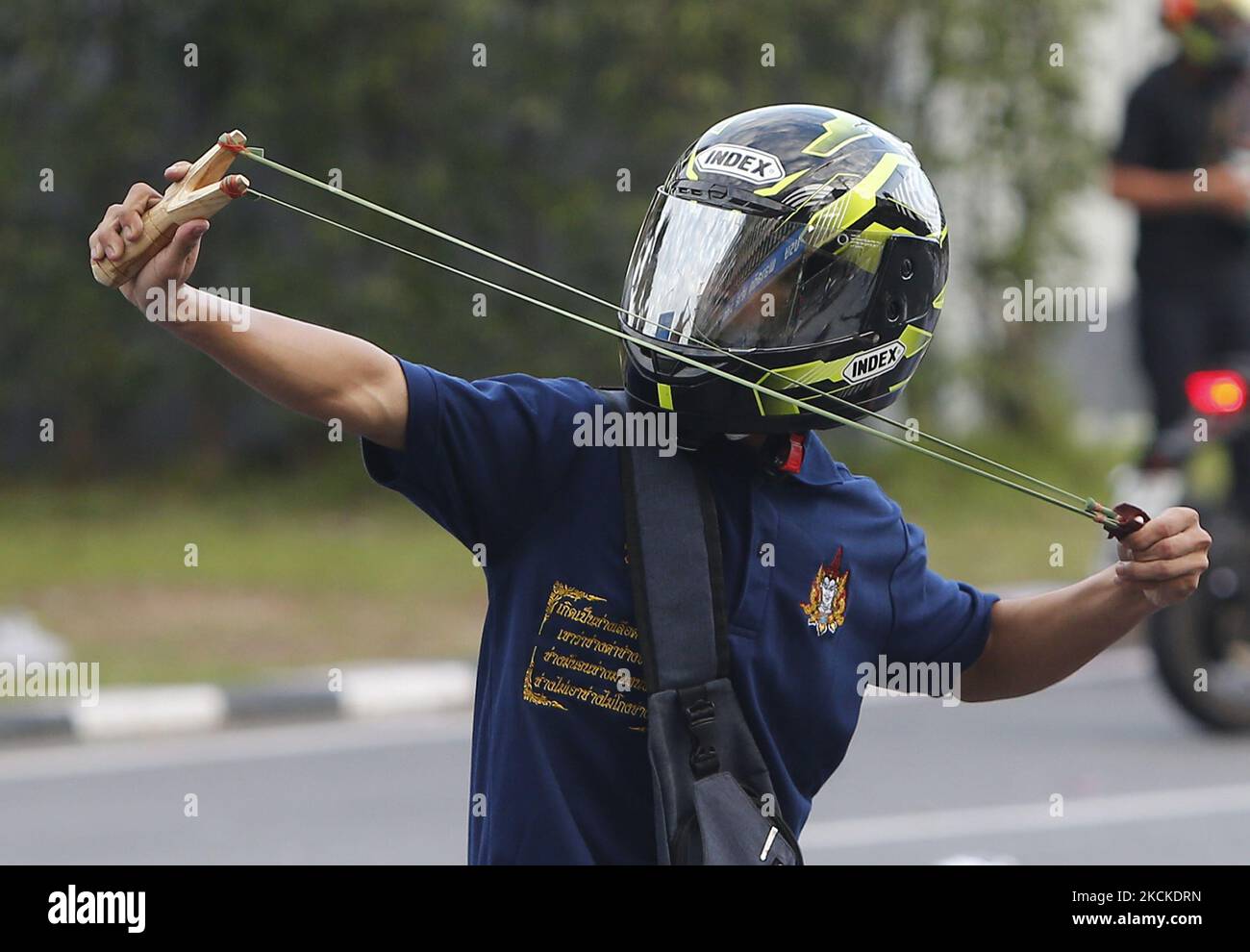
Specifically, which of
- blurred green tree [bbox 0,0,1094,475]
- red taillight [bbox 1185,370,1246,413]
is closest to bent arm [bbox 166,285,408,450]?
red taillight [bbox 1185,370,1246,413]

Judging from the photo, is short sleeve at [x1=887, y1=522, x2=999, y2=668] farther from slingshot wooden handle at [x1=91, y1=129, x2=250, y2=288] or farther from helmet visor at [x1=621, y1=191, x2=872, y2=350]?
slingshot wooden handle at [x1=91, y1=129, x2=250, y2=288]

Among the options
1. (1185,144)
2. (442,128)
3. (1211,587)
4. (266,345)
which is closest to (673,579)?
(266,345)

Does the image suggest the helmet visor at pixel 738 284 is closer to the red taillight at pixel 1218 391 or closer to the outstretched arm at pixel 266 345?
the outstretched arm at pixel 266 345

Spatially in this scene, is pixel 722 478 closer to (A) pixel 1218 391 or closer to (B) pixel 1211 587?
(B) pixel 1211 587

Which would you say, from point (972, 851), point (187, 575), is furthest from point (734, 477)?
point (187, 575)

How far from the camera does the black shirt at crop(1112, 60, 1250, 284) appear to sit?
7.40 m

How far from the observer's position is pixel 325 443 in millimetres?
12773

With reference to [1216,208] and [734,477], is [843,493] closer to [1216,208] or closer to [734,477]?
[734,477]

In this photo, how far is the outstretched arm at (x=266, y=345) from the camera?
7.20 feet

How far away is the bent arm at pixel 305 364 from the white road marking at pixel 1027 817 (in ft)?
12.1

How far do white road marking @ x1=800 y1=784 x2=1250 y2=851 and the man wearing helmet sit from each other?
3173mm

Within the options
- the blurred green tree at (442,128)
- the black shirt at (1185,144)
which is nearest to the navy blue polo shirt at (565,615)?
the black shirt at (1185,144)
